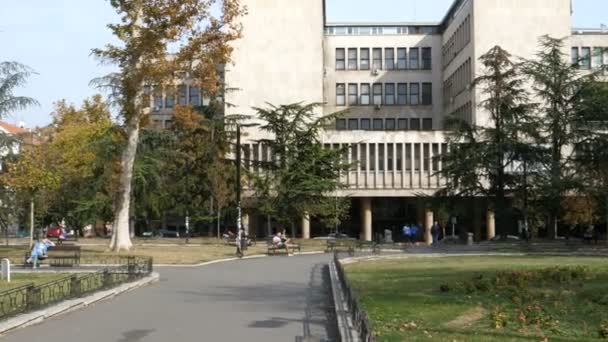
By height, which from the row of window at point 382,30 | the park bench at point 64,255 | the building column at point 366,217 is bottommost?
the park bench at point 64,255

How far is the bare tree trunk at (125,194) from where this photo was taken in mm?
36906

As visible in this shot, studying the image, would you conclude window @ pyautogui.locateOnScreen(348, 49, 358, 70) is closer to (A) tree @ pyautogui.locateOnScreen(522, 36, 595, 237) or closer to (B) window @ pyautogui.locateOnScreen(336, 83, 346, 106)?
(B) window @ pyautogui.locateOnScreen(336, 83, 346, 106)

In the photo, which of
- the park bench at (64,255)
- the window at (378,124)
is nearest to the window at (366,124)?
the window at (378,124)

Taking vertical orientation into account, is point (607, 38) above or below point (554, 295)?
above

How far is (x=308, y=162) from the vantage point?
60250 mm

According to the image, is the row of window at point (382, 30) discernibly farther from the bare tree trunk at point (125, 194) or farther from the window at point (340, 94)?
the bare tree trunk at point (125, 194)

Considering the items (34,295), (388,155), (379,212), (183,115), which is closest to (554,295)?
(34,295)

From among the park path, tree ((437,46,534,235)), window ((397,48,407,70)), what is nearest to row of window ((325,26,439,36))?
window ((397,48,407,70))

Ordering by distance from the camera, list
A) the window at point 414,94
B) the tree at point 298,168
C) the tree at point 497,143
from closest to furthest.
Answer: the tree at point 497,143, the tree at point 298,168, the window at point 414,94

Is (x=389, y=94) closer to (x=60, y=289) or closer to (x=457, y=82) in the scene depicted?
(x=457, y=82)

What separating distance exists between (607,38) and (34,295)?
2835 inches

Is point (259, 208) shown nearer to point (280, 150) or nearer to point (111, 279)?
point (280, 150)

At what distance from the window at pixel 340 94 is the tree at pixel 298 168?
21.7m

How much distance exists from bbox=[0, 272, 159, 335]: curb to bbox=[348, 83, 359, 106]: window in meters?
65.7
